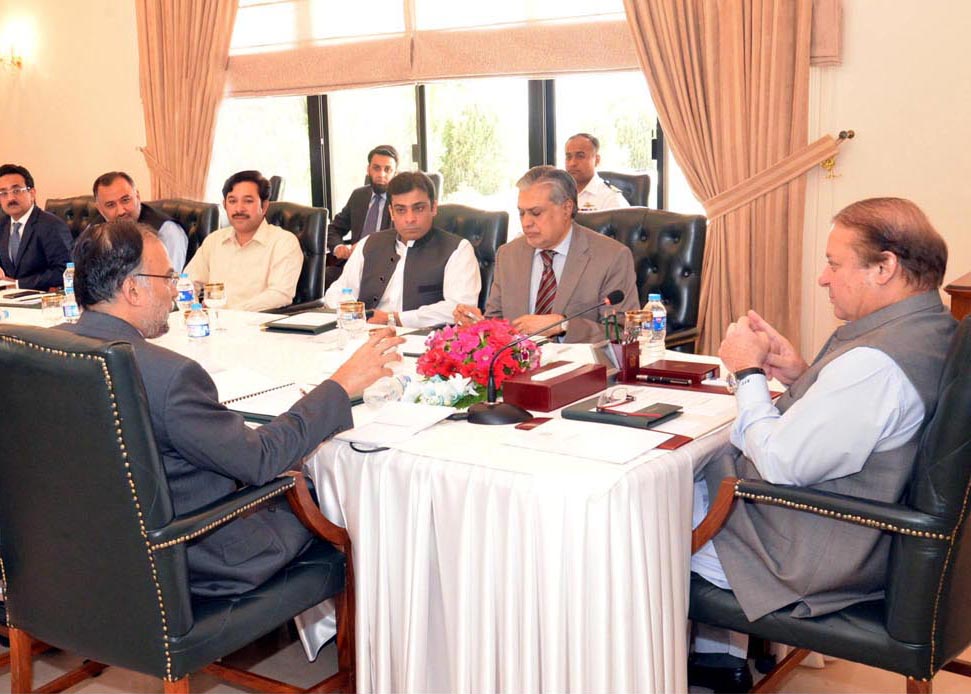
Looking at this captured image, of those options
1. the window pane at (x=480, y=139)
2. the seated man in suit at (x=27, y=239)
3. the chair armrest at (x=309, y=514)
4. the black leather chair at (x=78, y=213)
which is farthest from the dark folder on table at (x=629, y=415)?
the black leather chair at (x=78, y=213)

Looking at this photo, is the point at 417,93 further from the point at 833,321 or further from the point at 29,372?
the point at 29,372

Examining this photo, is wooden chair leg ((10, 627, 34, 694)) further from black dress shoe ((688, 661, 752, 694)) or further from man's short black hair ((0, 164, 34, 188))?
man's short black hair ((0, 164, 34, 188))

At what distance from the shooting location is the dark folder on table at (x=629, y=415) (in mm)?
2271

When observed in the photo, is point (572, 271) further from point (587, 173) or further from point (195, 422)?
point (587, 173)

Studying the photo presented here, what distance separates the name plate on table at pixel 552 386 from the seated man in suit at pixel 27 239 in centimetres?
383

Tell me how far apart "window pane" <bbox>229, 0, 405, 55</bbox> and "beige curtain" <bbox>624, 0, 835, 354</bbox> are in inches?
69.8

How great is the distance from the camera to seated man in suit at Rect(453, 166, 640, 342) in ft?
11.8

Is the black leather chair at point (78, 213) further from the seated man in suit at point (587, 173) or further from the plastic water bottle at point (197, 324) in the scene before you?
the plastic water bottle at point (197, 324)

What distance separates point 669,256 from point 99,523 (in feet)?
8.13

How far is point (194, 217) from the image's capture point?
5520 millimetres

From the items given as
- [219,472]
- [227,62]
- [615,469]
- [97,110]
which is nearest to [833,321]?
[615,469]

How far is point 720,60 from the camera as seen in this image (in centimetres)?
491

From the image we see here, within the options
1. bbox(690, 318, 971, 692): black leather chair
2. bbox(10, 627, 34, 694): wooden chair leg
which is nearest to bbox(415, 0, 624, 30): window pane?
bbox(690, 318, 971, 692): black leather chair

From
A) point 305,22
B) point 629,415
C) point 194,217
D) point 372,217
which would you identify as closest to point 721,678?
point 629,415
